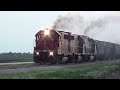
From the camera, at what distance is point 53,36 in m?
31.3

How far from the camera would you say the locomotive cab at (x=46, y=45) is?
29952 millimetres

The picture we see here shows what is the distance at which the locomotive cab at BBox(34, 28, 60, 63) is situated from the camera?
98.3 feet

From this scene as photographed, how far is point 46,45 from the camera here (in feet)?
101

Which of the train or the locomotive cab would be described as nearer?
the locomotive cab

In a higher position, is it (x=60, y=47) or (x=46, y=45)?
(x=46, y=45)

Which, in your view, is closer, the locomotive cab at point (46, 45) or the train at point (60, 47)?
the locomotive cab at point (46, 45)
